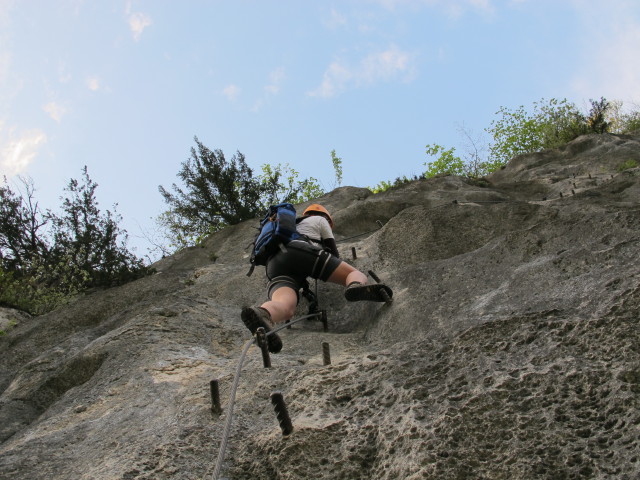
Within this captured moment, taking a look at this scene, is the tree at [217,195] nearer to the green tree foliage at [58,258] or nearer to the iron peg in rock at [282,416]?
the green tree foliage at [58,258]

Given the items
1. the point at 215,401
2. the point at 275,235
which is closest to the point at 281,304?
the point at 275,235

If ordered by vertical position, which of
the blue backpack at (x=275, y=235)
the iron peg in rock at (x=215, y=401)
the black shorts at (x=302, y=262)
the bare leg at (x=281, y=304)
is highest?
the blue backpack at (x=275, y=235)

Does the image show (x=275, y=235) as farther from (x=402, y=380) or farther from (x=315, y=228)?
(x=402, y=380)

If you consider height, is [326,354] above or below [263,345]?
below

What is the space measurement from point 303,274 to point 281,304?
0.95m

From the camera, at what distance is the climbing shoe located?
17.7 ft

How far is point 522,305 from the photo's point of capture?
4086mm

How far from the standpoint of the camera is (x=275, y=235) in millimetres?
6074

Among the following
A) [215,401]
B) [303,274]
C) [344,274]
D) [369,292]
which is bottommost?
[215,401]

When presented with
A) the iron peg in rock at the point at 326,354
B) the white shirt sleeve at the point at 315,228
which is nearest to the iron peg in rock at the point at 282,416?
the iron peg in rock at the point at 326,354

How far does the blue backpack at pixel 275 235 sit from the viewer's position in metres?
6.11

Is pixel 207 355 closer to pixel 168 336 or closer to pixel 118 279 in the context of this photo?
pixel 168 336

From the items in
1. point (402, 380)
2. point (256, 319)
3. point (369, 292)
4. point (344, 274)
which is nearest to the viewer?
point (402, 380)

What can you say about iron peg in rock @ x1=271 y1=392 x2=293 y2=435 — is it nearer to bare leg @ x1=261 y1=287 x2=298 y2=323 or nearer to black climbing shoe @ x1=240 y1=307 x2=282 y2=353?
black climbing shoe @ x1=240 y1=307 x2=282 y2=353
